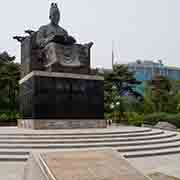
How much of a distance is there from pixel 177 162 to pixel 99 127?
5.86 m

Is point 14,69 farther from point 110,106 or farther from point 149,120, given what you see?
point 149,120

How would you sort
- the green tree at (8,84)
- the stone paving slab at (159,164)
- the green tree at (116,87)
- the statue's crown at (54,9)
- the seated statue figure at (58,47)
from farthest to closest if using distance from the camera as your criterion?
the green tree at (116,87)
the green tree at (8,84)
the statue's crown at (54,9)
the seated statue figure at (58,47)
the stone paving slab at (159,164)

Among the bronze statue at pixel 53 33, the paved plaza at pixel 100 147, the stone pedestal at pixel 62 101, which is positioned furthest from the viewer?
the bronze statue at pixel 53 33

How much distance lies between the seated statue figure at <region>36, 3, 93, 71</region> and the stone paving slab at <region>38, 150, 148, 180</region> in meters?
8.17

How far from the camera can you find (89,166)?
174 inches

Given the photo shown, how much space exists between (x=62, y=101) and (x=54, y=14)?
4.81 metres

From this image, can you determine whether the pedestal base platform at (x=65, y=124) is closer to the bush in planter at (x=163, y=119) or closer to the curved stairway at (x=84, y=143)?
the curved stairway at (x=84, y=143)

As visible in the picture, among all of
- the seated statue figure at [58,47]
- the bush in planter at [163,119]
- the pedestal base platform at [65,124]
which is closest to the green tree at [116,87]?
the bush in planter at [163,119]

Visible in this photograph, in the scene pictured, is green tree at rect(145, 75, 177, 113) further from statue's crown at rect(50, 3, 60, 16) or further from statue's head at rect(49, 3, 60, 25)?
statue's crown at rect(50, 3, 60, 16)

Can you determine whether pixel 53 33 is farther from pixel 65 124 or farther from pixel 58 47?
pixel 65 124

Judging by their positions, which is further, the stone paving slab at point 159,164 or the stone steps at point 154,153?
the stone steps at point 154,153

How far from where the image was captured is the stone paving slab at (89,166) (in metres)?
4.04

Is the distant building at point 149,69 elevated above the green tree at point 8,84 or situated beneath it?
elevated above

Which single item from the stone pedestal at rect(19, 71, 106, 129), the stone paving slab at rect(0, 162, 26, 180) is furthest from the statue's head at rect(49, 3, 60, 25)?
the stone paving slab at rect(0, 162, 26, 180)
